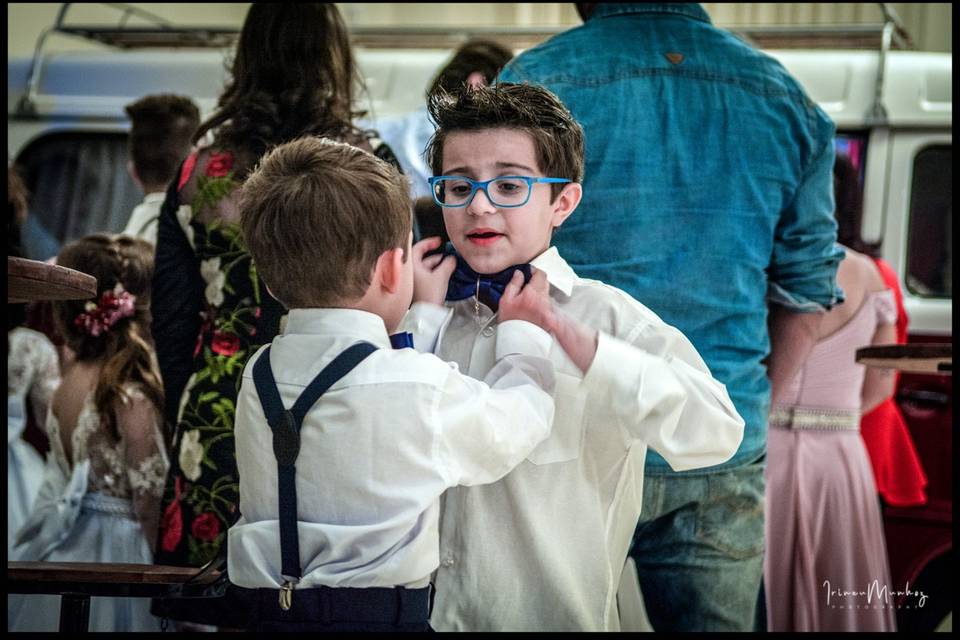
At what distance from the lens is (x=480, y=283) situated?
1.54 meters

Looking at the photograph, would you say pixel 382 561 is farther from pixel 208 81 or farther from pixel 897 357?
pixel 208 81

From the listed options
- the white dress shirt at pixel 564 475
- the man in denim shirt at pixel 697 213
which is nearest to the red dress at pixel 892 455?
the man in denim shirt at pixel 697 213

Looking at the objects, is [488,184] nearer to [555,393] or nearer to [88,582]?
[555,393]

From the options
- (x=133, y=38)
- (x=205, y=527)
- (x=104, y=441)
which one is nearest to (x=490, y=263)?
(x=205, y=527)

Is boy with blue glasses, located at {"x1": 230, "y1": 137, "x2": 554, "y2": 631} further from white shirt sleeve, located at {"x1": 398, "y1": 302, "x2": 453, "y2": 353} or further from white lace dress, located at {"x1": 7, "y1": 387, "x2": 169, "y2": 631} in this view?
white lace dress, located at {"x1": 7, "y1": 387, "x2": 169, "y2": 631}

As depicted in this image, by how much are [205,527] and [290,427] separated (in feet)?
1.81

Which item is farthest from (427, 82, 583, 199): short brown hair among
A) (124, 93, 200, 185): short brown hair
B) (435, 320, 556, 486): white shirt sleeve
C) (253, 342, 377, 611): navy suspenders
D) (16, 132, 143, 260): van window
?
(16, 132, 143, 260): van window

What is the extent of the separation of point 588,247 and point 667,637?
2.05ft

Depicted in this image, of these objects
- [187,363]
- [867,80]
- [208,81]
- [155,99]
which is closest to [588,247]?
[187,363]

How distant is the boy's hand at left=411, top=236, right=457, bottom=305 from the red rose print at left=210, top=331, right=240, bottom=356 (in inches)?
15.0

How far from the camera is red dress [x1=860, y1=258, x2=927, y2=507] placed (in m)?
2.84

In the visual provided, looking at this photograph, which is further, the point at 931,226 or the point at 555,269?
the point at 931,226

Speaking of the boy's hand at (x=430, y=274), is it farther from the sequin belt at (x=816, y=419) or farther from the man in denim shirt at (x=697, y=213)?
the sequin belt at (x=816, y=419)

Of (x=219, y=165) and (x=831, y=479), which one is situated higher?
(x=219, y=165)
